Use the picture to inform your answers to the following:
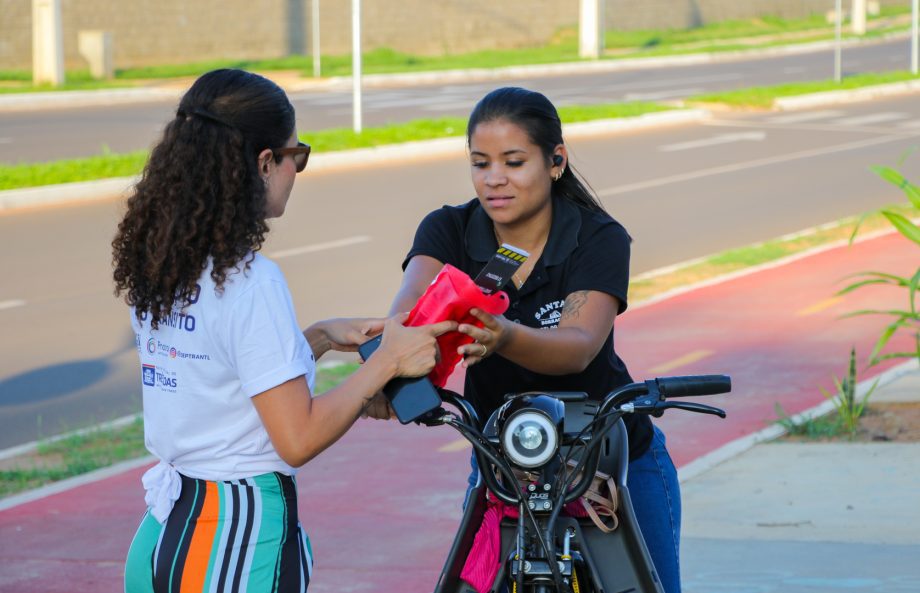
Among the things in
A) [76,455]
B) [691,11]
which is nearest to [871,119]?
[76,455]

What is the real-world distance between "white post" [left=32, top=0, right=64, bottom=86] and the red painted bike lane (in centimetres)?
2293

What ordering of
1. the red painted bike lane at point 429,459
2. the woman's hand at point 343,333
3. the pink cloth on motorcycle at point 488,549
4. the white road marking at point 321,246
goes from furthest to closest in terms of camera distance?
the white road marking at point 321,246
the red painted bike lane at point 429,459
the woman's hand at point 343,333
the pink cloth on motorcycle at point 488,549

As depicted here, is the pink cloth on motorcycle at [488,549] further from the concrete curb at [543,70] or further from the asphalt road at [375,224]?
the concrete curb at [543,70]

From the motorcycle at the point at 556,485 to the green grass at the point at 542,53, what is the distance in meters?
28.4

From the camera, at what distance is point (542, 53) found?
45.4 metres

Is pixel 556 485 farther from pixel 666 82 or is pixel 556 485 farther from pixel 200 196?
pixel 666 82

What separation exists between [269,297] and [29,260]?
35.4 ft

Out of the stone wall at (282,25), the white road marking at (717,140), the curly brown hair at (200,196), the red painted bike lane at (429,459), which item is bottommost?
the red painted bike lane at (429,459)

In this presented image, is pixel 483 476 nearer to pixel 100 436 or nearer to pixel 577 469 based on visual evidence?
pixel 577 469

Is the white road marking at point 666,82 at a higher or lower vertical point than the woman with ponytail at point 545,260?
lower

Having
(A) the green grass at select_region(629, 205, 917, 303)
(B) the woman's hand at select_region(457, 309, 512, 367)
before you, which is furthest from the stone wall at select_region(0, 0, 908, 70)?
(B) the woman's hand at select_region(457, 309, 512, 367)

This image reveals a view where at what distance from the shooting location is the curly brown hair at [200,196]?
276 cm

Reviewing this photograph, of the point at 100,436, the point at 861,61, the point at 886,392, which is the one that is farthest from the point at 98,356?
the point at 861,61

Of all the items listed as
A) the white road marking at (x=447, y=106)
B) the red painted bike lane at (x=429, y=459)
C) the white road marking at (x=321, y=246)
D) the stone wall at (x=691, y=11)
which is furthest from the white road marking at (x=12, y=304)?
the stone wall at (x=691, y=11)
